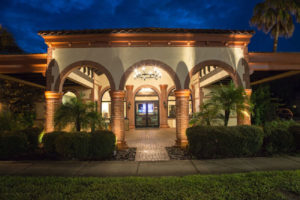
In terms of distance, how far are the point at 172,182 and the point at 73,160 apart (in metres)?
3.66

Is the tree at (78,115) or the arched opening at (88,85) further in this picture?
the arched opening at (88,85)

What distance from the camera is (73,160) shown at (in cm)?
546

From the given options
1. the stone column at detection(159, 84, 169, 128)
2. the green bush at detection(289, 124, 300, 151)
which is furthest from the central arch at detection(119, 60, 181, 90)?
the stone column at detection(159, 84, 169, 128)

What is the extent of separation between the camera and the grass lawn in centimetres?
304

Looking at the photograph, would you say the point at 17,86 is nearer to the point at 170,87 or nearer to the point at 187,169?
the point at 170,87

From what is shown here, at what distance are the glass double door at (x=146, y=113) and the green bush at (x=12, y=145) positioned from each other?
390 inches

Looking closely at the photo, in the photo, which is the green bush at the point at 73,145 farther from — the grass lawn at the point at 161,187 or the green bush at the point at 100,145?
the grass lawn at the point at 161,187

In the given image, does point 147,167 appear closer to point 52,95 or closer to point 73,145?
point 73,145

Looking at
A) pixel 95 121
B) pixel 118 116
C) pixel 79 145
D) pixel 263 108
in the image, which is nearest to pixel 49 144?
pixel 79 145

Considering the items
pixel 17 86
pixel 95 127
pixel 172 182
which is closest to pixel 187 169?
pixel 172 182

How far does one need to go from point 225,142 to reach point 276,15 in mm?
13195

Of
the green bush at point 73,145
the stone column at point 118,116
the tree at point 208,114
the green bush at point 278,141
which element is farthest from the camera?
the stone column at point 118,116

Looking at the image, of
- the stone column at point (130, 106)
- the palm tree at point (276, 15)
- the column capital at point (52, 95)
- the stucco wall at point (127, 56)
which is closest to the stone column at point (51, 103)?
the column capital at point (52, 95)

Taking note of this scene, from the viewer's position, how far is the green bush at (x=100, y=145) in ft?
17.9
